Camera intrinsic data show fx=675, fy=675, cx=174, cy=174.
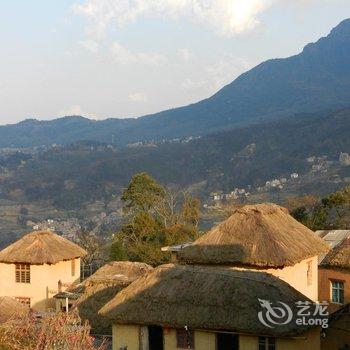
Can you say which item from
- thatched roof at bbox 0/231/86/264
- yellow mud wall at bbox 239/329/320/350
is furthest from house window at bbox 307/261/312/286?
thatched roof at bbox 0/231/86/264

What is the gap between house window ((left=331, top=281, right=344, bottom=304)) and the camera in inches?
1003

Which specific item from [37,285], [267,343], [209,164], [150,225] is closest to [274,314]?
[267,343]

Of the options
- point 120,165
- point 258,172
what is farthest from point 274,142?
point 120,165

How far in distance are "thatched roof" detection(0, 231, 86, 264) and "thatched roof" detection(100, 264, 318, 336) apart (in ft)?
43.3

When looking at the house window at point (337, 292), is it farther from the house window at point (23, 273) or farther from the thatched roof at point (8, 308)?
the house window at point (23, 273)

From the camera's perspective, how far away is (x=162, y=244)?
36.1 m

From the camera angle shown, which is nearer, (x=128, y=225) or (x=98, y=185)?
(x=128, y=225)

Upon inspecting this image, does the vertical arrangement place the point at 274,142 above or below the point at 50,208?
above

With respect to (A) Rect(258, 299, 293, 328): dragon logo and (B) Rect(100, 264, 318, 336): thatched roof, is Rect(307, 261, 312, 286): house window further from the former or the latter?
(A) Rect(258, 299, 293, 328): dragon logo

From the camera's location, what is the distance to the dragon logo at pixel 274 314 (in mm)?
15750

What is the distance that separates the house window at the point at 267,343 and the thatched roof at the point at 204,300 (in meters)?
0.35

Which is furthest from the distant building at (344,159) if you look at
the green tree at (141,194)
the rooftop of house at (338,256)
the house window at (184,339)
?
the house window at (184,339)

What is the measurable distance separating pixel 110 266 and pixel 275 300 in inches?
418

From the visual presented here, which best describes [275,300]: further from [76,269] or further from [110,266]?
[76,269]
